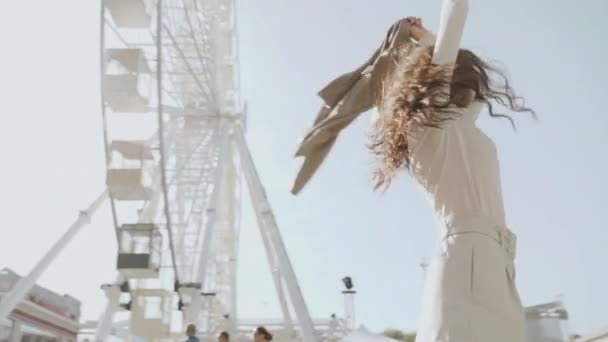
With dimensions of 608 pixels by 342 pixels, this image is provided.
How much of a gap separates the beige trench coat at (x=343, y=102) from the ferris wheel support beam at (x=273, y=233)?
1374 cm

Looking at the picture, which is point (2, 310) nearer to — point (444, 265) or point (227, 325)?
point (227, 325)

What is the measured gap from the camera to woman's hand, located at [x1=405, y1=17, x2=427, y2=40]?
1.85m

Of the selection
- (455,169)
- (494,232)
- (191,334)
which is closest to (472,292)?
(494,232)

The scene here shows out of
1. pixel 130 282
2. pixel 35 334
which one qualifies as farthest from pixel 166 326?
pixel 35 334

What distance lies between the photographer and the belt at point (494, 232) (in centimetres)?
155

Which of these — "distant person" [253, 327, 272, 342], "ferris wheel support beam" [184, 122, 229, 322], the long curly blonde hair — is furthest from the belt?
"ferris wheel support beam" [184, 122, 229, 322]

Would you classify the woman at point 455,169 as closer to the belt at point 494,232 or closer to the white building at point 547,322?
the belt at point 494,232

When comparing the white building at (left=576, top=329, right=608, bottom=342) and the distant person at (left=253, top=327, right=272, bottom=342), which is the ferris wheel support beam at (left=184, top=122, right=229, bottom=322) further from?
the white building at (left=576, top=329, right=608, bottom=342)

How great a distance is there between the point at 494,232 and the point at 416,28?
2.07 feet

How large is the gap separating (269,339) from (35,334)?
1140cm

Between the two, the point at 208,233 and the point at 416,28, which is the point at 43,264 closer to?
the point at 208,233

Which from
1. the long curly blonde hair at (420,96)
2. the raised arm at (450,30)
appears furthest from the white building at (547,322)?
the raised arm at (450,30)

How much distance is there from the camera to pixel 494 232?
61.2 inches

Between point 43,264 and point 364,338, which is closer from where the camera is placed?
point 364,338
